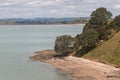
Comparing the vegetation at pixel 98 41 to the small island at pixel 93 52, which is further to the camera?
the vegetation at pixel 98 41

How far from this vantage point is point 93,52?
95.8 meters

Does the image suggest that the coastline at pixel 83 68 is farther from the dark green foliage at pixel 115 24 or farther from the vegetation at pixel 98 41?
the dark green foliage at pixel 115 24

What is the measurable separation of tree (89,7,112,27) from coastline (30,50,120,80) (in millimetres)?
16284

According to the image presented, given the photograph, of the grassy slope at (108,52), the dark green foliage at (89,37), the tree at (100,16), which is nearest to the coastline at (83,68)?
the grassy slope at (108,52)

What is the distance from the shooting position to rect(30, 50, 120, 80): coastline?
7296 cm

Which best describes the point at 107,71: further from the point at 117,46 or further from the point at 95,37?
the point at 95,37

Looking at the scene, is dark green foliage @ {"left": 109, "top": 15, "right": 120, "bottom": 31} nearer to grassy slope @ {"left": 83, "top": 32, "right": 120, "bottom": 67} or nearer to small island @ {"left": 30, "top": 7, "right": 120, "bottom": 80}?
small island @ {"left": 30, "top": 7, "right": 120, "bottom": 80}

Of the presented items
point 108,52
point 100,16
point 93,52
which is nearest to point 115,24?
point 100,16

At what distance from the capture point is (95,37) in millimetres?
99188

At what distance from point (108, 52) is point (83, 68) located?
9.63m

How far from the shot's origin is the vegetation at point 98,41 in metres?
90.8

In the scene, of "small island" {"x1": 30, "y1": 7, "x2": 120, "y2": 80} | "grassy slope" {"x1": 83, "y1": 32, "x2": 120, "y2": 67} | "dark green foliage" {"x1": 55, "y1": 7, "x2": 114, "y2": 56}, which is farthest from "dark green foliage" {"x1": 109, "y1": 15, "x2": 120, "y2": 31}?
"grassy slope" {"x1": 83, "y1": 32, "x2": 120, "y2": 67}

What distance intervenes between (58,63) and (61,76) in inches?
635

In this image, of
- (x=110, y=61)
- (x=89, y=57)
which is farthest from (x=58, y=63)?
(x=110, y=61)
